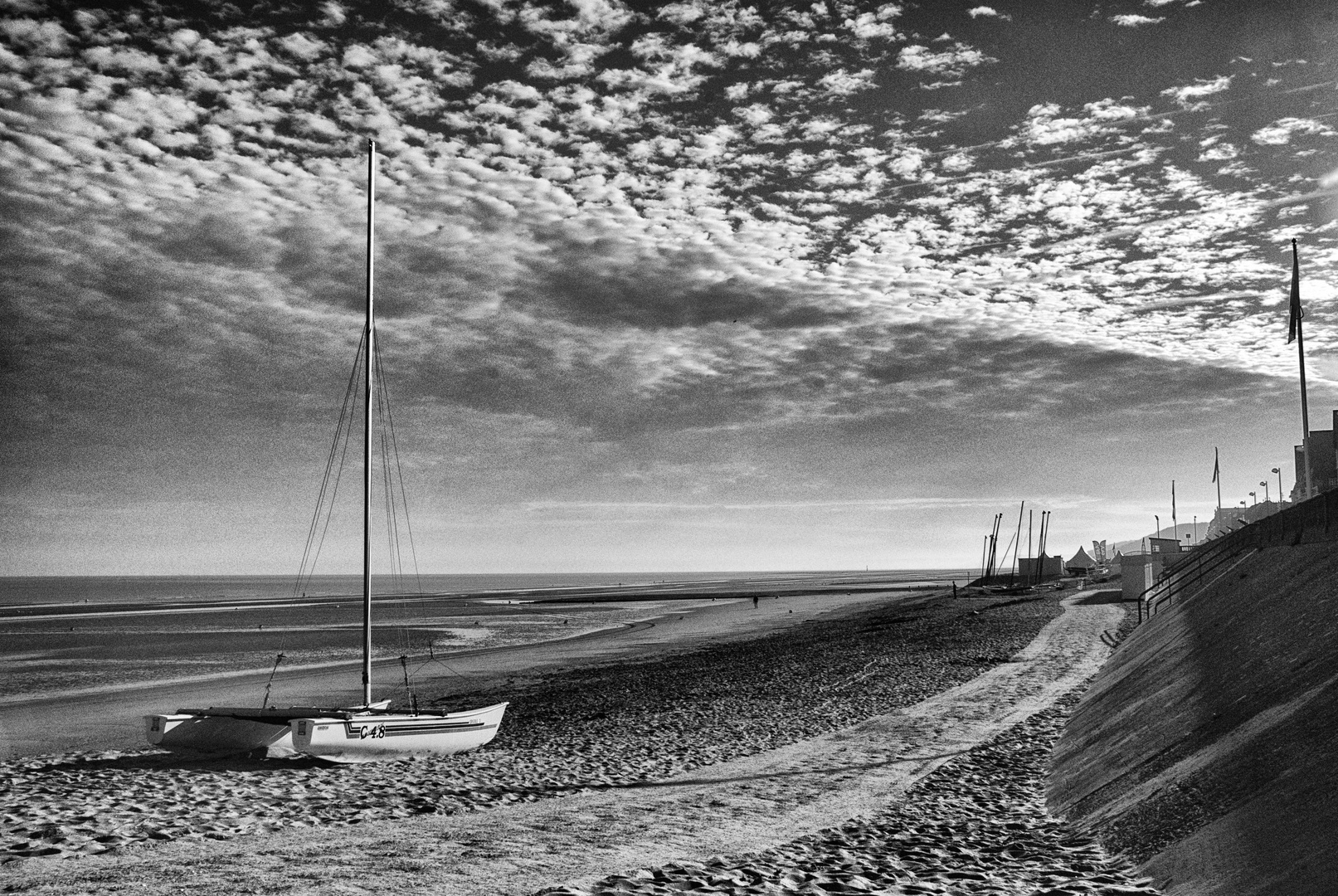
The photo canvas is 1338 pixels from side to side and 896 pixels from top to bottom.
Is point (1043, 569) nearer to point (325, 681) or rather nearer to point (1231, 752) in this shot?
point (325, 681)

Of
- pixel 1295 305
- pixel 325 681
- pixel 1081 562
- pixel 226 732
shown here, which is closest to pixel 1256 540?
pixel 1295 305

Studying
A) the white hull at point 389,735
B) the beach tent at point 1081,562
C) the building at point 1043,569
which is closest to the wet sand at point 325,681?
the white hull at point 389,735

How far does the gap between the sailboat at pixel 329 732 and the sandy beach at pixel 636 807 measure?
0.44 m

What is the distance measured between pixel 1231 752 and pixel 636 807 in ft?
25.7

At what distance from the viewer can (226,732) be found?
19.3 meters

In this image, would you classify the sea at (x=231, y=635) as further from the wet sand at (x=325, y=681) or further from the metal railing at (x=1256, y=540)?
the metal railing at (x=1256, y=540)

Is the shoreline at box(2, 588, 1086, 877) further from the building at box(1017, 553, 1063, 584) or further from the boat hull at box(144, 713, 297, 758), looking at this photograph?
the building at box(1017, 553, 1063, 584)

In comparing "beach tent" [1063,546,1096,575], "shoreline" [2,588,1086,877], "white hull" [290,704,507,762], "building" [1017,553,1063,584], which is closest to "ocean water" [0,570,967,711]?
"shoreline" [2,588,1086,877]

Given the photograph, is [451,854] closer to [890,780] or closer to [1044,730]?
[890,780]

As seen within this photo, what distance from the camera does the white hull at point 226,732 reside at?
18688mm

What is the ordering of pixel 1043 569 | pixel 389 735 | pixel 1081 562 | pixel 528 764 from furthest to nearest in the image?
1. pixel 1081 562
2. pixel 1043 569
3. pixel 389 735
4. pixel 528 764

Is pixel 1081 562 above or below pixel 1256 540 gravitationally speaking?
below

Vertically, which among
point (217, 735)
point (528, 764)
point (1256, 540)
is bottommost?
point (528, 764)

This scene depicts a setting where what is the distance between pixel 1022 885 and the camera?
933cm
